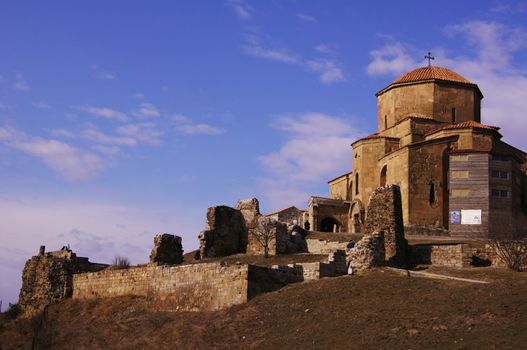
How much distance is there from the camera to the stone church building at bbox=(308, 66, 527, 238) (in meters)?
46.9

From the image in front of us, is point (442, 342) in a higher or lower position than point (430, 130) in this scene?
lower

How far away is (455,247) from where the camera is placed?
30.8m

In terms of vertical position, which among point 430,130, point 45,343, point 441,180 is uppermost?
point 430,130

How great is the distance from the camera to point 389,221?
30969mm

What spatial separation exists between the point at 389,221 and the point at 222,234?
13060 mm

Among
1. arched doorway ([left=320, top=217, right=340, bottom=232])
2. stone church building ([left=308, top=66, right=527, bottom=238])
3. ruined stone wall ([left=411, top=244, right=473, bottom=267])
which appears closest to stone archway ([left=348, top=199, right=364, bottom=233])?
stone church building ([left=308, top=66, right=527, bottom=238])

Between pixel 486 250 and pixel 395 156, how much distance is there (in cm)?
2018

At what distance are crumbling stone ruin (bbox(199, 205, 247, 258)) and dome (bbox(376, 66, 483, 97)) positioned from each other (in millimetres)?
17335

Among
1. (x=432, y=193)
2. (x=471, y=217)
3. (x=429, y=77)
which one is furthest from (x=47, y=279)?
(x=429, y=77)

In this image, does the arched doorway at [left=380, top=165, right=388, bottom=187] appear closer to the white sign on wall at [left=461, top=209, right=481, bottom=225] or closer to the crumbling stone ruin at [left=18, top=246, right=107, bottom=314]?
the white sign on wall at [left=461, top=209, right=481, bottom=225]

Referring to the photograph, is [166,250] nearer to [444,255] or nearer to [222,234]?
[222,234]

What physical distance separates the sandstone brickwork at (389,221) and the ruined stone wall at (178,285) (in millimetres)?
5900

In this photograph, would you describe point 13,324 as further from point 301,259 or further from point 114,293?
point 301,259

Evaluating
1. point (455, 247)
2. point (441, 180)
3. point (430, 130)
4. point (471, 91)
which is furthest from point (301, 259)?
point (471, 91)
